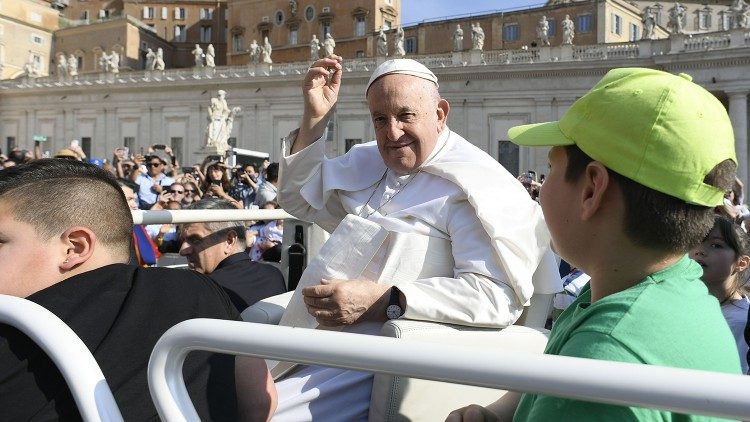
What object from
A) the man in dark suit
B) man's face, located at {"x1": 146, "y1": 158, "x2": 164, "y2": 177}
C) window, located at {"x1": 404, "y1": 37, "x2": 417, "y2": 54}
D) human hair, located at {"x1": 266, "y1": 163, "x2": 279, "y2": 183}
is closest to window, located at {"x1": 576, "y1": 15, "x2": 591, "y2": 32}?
window, located at {"x1": 404, "y1": 37, "x2": 417, "y2": 54}

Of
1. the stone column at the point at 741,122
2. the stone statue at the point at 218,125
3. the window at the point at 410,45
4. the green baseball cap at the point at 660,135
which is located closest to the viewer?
the green baseball cap at the point at 660,135

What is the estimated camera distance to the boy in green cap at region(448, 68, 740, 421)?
1.16 meters

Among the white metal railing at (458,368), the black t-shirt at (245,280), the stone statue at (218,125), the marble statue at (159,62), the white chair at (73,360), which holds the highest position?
the marble statue at (159,62)

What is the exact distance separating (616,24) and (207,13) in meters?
38.9

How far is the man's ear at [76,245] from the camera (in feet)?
5.75

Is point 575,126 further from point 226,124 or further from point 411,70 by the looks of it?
point 226,124

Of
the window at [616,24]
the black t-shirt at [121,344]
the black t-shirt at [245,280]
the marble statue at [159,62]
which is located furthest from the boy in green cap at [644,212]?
the marble statue at [159,62]

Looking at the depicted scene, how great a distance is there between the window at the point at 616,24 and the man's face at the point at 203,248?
158ft

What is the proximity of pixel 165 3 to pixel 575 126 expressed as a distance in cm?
7363

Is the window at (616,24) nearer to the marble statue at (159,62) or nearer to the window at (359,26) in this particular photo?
the window at (359,26)

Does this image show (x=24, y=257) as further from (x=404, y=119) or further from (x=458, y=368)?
(x=404, y=119)

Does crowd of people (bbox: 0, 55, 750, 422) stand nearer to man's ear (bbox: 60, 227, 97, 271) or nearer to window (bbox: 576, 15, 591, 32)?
man's ear (bbox: 60, 227, 97, 271)

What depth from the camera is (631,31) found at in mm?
50219

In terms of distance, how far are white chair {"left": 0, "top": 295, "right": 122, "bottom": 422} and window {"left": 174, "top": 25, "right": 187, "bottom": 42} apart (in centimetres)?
7136
